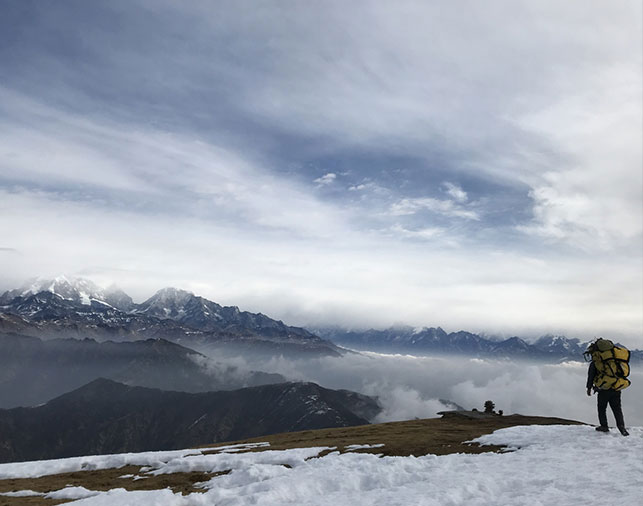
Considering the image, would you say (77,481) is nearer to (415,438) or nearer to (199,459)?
(199,459)

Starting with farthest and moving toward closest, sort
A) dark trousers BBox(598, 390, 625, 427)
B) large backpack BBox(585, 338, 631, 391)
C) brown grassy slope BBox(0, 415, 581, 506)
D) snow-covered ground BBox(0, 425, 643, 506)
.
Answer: dark trousers BBox(598, 390, 625, 427), large backpack BBox(585, 338, 631, 391), brown grassy slope BBox(0, 415, 581, 506), snow-covered ground BBox(0, 425, 643, 506)

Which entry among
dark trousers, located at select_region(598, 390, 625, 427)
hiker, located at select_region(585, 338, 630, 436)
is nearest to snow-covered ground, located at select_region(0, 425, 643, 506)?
dark trousers, located at select_region(598, 390, 625, 427)

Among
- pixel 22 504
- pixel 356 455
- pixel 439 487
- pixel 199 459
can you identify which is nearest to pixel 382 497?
pixel 439 487

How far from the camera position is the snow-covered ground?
42.7 feet

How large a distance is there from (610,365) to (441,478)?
1228 cm

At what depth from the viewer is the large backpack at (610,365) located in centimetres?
2183

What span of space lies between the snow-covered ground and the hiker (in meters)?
1.33

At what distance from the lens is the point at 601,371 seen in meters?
22.4

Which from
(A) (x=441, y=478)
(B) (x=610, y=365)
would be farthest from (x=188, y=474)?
(B) (x=610, y=365)

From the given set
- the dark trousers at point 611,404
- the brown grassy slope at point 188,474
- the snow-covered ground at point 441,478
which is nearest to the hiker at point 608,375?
the dark trousers at point 611,404

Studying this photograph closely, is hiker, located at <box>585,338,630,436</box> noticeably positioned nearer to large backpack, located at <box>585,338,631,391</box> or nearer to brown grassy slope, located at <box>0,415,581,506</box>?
large backpack, located at <box>585,338,631,391</box>

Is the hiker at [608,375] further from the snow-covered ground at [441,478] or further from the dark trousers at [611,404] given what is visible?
the snow-covered ground at [441,478]

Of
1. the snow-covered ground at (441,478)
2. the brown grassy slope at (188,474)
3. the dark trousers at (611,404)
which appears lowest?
the brown grassy slope at (188,474)

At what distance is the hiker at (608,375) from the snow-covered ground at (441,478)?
133cm
